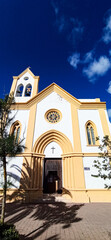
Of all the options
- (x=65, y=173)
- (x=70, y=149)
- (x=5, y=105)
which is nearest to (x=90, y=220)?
(x=65, y=173)

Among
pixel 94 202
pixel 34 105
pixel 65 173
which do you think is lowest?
pixel 94 202

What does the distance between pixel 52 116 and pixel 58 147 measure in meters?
3.60

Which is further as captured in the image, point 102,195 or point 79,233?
point 102,195

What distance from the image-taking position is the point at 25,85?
52.9ft

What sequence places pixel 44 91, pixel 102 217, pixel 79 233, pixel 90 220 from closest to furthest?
pixel 79 233 < pixel 90 220 < pixel 102 217 < pixel 44 91

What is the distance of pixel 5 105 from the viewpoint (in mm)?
5488

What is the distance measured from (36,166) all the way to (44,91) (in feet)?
28.9

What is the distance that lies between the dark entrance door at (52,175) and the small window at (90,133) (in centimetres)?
375

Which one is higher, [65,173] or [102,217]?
[65,173]

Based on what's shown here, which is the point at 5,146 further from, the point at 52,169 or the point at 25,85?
the point at 25,85

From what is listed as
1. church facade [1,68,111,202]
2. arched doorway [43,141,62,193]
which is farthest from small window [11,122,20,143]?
arched doorway [43,141,62,193]

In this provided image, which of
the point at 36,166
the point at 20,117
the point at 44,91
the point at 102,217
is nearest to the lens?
the point at 102,217

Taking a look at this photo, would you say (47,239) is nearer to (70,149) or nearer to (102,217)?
(102,217)

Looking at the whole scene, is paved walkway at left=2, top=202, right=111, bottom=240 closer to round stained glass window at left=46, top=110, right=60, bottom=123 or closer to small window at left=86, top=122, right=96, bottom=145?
small window at left=86, top=122, right=96, bottom=145
